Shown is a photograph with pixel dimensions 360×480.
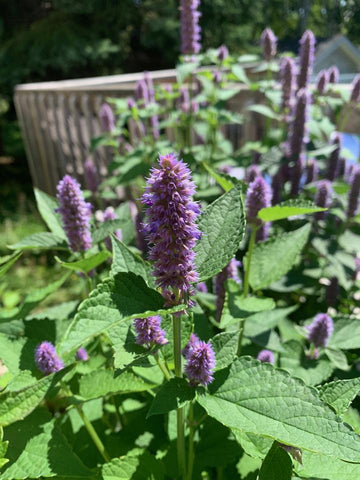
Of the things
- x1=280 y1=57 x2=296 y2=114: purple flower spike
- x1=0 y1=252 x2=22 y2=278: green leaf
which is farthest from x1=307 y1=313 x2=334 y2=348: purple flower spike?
x1=280 y1=57 x2=296 y2=114: purple flower spike

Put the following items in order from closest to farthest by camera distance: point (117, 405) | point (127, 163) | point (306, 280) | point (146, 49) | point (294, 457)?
point (294, 457) → point (117, 405) → point (306, 280) → point (127, 163) → point (146, 49)

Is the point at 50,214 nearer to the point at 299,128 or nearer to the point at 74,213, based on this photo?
the point at 74,213

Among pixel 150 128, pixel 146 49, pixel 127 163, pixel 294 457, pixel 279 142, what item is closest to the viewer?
pixel 294 457

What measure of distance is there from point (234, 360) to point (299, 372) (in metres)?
0.50

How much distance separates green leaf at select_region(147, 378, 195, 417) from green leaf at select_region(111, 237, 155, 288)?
8.8 inches

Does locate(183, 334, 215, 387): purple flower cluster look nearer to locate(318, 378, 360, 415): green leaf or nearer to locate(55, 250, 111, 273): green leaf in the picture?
locate(318, 378, 360, 415): green leaf

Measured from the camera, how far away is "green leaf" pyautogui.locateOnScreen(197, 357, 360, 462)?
0.73 m

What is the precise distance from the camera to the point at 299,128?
7.02ft

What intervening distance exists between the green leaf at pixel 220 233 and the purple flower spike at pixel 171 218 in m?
0.07

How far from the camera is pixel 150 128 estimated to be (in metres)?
3.16

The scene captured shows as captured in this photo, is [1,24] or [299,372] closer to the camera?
[299,372]

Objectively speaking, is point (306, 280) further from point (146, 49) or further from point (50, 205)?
point (146, 49)

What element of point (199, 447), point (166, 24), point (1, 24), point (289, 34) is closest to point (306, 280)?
point (199, 447)

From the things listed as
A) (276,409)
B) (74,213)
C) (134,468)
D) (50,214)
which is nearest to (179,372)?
(276,409)
